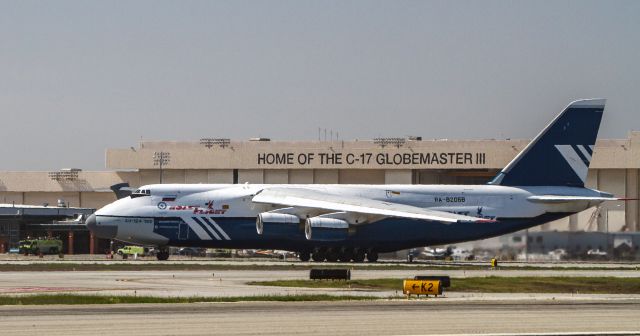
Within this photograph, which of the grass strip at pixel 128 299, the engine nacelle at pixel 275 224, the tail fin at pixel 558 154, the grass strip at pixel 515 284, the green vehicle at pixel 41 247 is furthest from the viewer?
the green vehicle at pixel 41 247

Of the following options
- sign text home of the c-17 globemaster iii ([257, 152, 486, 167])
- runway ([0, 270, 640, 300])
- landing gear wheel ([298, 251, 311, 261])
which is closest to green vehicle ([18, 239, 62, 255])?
landing gear wheel ([298, 251, 311, 261])

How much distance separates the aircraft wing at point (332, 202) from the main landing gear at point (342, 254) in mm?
3101

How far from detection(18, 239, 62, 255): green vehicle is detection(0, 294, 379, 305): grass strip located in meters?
52.5

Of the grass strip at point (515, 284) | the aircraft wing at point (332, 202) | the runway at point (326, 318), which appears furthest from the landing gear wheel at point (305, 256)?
the runway at point (326, 318)

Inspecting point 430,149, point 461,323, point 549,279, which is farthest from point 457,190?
point 461,323

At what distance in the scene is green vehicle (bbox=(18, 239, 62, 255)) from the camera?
9106cm

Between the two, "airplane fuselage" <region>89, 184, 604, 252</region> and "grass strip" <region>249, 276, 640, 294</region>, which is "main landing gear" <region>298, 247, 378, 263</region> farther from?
"grass strip" <region>249, 276, 640, 294</region>

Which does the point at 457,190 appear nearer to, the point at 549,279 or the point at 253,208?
the point at 253,208

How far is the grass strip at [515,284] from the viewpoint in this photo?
45.9 metres

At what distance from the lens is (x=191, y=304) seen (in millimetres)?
36344

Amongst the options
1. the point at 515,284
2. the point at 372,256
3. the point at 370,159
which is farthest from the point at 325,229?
the point at 370,159

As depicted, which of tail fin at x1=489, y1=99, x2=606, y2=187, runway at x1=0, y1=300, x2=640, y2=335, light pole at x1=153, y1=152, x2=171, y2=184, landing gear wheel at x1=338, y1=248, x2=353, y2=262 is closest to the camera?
runway at x1=0, y1=300, x2=640, y2=335

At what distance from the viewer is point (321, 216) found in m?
72.7

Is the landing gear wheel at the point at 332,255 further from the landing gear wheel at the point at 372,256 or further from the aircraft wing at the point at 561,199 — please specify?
the aircraft wing at the point at 561,199
